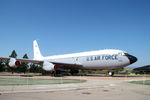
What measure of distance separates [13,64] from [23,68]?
35033 mm

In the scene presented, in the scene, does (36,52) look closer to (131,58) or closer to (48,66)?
(48,66)

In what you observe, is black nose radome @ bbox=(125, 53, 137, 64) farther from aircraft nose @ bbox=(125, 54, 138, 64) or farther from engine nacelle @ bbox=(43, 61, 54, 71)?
engine nacelle @ bbox=(43, 61, 54, 71)

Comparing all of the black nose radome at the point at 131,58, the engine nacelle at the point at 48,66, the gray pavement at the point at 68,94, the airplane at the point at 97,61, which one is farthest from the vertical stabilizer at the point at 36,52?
the gray pavement at the point at 68,94

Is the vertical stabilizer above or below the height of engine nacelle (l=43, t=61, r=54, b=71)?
above

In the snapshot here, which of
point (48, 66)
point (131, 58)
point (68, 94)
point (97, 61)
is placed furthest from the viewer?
point (48, 66)

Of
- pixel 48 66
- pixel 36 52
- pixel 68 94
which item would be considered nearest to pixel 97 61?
pixel 48 66

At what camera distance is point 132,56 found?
27750 mm

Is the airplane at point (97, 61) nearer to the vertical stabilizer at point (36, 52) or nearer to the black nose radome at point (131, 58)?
the black nose radome at point (131, 58)

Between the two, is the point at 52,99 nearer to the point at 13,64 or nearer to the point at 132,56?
the point at 132,56

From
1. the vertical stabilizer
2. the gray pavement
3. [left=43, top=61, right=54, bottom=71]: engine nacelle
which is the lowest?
the gray pavement

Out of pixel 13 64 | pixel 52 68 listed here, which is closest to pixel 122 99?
pixel 52 68

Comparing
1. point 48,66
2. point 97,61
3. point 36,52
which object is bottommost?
point 48,66

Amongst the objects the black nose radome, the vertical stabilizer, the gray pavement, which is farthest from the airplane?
the gray pavement

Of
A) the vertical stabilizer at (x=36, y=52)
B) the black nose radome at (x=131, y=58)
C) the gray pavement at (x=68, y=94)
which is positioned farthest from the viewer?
the vertical stabilizer at (x=36, y=52)
